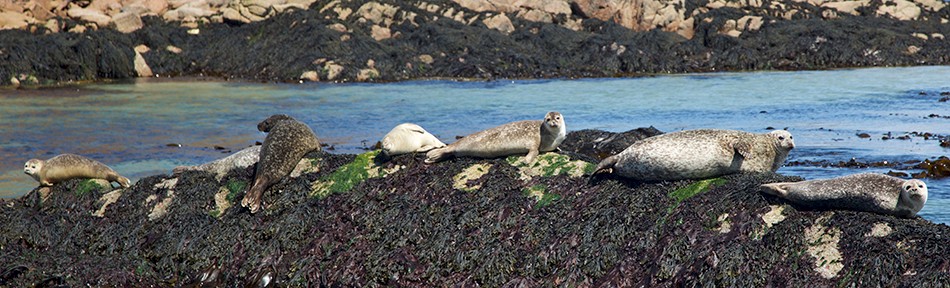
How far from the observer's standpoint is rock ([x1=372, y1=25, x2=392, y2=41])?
26500 mm

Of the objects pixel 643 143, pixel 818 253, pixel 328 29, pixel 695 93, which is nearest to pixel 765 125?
pixel 695 93

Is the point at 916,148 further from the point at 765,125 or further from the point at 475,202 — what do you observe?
the point at 475,202

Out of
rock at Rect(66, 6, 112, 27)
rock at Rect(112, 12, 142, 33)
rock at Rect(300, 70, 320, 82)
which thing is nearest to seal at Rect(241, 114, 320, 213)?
rock at Rect(300, 70, 320, 82)

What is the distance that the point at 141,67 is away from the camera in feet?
82.3

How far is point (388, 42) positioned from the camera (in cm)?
2608

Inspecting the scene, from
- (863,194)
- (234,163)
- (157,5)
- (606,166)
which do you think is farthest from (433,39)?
(863,194)

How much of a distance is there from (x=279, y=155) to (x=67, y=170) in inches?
77.0

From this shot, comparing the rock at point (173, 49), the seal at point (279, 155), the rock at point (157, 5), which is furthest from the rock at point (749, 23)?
the seal at point (279, 155)

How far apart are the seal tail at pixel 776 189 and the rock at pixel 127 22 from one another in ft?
77.1

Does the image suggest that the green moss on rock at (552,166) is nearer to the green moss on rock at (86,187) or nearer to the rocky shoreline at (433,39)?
the green moss on rock at (86,187)

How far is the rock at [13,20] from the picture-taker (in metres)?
26.0

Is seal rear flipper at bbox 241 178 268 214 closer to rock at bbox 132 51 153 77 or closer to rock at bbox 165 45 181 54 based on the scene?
rock at bbox 132 51 153 77

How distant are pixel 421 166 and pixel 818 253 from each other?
9.96 ft

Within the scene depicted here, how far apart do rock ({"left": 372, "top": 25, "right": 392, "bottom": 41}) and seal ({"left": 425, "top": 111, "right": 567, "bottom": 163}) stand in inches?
747
